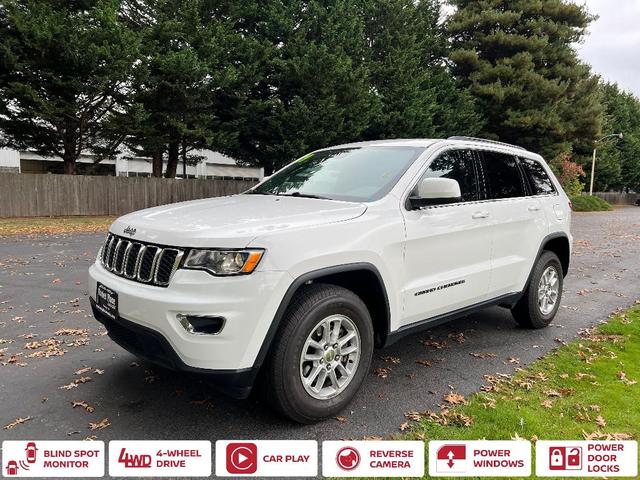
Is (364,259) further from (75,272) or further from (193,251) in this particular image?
(75,272)

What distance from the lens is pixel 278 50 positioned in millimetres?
23250

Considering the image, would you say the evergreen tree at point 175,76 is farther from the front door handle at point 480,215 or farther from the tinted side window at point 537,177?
the front door handle at point 480,215

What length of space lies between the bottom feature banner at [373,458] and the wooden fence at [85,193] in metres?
20.6

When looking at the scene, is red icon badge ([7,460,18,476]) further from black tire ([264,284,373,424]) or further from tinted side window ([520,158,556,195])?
tinted side window ([520,158,556,195])

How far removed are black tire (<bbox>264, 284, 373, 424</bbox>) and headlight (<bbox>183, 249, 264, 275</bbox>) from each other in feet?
1.36

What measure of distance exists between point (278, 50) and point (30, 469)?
23.0 m

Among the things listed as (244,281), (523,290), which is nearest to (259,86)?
(523,290)

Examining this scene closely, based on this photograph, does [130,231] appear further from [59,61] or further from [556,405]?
[59,61]

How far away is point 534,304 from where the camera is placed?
5.20m

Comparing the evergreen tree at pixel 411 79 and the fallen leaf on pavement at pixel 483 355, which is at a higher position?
the evergreen tree at pixel 411 79

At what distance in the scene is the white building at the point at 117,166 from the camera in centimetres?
3141

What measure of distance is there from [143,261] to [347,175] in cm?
184

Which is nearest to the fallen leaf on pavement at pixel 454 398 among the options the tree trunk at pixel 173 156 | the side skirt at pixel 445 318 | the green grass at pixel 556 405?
the green grass at pixel 556 405

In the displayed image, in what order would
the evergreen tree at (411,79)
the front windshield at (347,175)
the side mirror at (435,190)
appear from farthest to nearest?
the evergreen tree at (411,79)
the front windshield at (347,175)
the side mirror at (435,190)
